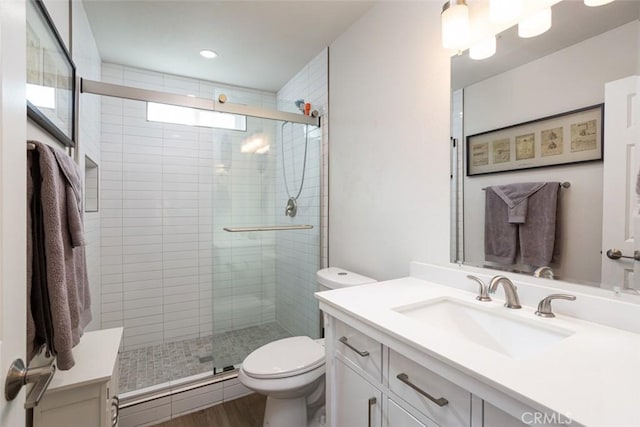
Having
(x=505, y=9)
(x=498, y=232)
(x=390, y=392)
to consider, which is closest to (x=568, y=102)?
(x=505, y=9)

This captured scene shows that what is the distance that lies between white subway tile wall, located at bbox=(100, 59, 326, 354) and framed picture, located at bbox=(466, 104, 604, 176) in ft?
4.35

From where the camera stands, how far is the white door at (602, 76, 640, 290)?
91cm

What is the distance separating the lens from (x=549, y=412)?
533mm

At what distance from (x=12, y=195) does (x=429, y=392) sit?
104cm

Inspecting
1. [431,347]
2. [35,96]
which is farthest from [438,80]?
[35,96]

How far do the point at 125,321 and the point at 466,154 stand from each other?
9.72 feet

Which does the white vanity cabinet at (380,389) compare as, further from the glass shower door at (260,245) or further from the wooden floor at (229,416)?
the glass shower door at (260,245)

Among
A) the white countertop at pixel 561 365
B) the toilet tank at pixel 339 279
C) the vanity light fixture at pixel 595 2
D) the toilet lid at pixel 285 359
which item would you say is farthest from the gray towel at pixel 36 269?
the vanity light fixture at pixel 595 2

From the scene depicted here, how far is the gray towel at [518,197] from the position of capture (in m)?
1.16

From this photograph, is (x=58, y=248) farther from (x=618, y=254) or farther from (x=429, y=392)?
(x=618, y=254)

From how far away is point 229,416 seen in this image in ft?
6.11

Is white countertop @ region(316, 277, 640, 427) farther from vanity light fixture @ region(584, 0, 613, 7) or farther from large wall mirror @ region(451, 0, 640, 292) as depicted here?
vanity light fixture @ region(584, 0, 613, 7)

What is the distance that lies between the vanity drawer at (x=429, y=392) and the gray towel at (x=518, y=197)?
0.74 metres

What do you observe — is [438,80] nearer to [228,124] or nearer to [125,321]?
[228,124]
